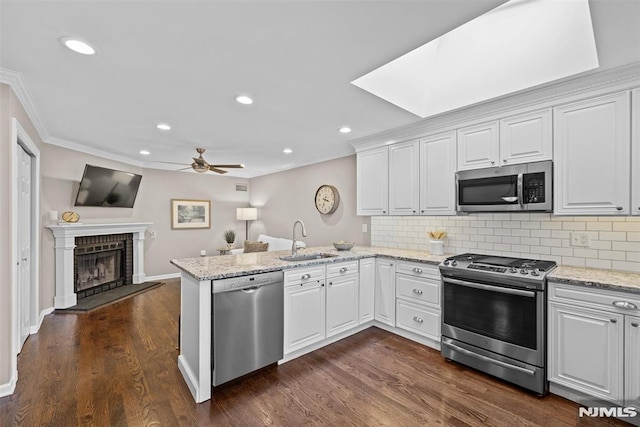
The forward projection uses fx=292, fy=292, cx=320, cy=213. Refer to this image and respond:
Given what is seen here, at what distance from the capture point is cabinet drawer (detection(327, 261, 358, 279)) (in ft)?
10.0

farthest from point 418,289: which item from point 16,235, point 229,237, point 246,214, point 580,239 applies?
point 229,237

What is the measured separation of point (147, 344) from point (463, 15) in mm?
3913

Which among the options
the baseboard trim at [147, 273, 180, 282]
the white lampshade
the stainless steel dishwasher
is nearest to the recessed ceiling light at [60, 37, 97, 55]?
the stainless steel dishwasher

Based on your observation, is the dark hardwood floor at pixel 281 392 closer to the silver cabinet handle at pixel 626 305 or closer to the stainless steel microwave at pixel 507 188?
the silver cabinet handle at pixel 626 305

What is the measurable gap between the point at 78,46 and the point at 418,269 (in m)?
3.31

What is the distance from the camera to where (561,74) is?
227 centimetres

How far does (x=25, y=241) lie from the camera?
128 inches

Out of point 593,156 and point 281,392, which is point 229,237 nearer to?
point 281,392

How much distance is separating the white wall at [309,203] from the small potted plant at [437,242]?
45.9 inches

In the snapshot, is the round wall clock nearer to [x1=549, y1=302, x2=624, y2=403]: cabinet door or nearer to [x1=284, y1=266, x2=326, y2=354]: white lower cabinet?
[x1=284, y1=266, x2=326, y2=354]: white lower cabinet

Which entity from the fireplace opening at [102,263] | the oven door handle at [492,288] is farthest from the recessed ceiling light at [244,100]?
the fireplace opening at [102,263]

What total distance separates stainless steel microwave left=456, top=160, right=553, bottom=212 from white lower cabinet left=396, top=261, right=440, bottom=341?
78 centimetres

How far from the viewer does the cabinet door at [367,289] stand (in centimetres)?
340

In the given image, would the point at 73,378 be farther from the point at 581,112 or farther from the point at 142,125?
the point at 581,112
